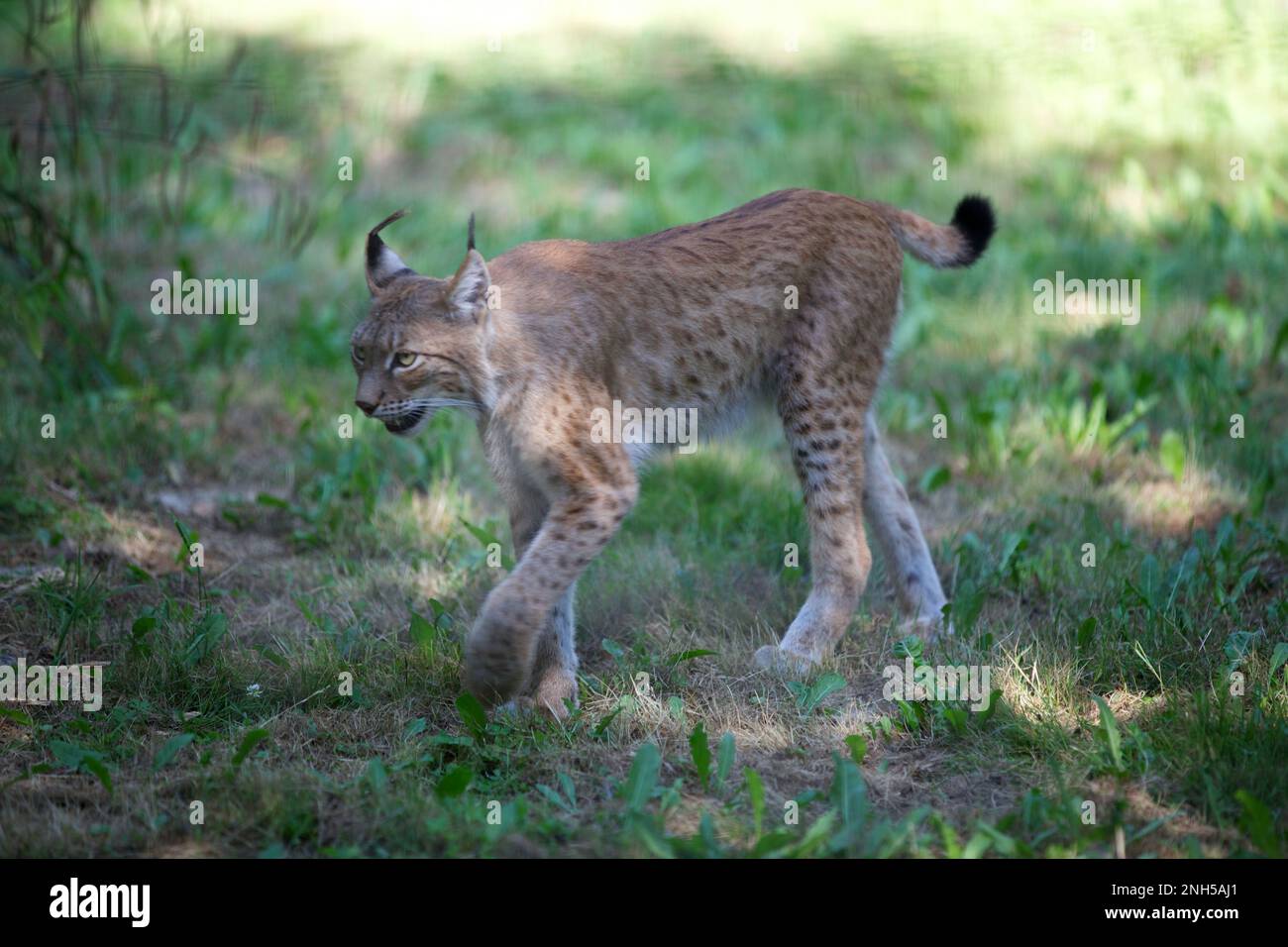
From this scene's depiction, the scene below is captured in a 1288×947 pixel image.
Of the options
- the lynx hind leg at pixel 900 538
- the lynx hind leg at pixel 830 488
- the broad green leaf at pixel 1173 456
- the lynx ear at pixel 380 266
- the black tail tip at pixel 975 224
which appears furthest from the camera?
the broad green leaf at pixel 1173 456

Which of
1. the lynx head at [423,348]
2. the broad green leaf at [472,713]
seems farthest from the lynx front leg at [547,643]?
the lynx head at [423,348]

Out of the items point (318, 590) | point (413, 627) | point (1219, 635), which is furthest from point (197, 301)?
point (1219, 635)

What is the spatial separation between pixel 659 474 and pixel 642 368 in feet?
4.57

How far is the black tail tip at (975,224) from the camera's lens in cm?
522

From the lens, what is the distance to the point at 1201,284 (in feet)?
24.6

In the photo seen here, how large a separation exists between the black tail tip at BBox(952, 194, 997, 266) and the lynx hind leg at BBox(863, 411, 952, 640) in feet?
2.57

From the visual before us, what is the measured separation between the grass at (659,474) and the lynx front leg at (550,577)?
0.19m

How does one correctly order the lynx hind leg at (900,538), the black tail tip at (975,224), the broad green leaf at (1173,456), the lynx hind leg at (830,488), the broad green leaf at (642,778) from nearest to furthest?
the broad green leaf at (642,778)
the lynx hind leg at (830,488)
the lynx hind leg at (900,538)
the black tail tip at (975,224)
the broad green leaf at (1173,456)

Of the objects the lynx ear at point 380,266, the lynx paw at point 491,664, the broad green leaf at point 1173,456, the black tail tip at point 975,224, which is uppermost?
the black tail tip at point 975,224

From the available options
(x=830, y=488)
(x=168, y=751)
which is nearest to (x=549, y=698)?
(x=168, y=751)

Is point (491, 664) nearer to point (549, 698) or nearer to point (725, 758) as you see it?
point (549, 698)

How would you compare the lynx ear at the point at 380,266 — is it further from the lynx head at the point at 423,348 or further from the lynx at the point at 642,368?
the lynx head at the point at 423,348

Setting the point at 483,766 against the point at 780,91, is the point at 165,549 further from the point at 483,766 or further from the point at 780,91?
the point at 780,91

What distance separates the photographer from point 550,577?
165 inches
